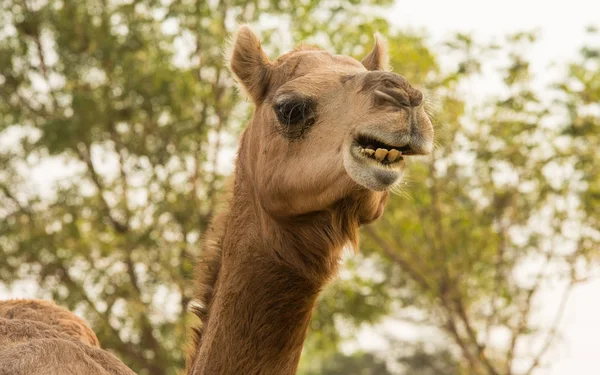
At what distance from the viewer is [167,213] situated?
54.0ft

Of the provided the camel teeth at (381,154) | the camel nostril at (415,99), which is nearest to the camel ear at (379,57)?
the camel nostril at (415,99)

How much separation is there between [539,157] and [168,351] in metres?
7.49

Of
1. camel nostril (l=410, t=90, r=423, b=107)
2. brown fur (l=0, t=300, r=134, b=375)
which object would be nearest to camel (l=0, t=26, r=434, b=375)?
camel nostril (l=410, t=90, r=423, b=107)

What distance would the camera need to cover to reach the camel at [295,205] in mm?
3916

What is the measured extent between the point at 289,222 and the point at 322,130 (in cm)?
47

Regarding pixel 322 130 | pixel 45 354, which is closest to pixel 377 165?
pixel 322 130

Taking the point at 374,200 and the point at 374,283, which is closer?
the point at 374,200

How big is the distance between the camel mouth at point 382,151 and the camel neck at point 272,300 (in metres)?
0.51

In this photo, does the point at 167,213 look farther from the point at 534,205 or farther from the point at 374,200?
the point at 374,200

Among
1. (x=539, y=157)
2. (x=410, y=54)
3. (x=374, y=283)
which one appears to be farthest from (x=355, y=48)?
(x=374, y=283)

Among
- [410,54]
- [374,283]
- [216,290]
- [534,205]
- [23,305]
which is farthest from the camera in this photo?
[374,283]

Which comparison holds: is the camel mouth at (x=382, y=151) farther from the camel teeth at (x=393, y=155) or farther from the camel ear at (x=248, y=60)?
the camel ear at (x=248, y=60)

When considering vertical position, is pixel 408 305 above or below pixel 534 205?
below

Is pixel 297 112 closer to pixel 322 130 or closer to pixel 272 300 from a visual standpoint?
pixel 322 130
